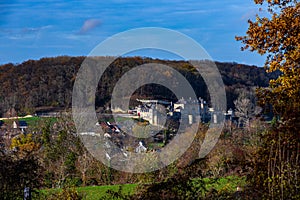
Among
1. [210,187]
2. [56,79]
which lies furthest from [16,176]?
[56,79]

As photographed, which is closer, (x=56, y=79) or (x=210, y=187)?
(x=210, y=187)

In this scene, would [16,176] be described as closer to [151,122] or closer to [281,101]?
[281,101]

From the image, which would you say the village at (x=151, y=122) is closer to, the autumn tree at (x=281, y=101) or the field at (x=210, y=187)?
the field at (x=210, y=187)

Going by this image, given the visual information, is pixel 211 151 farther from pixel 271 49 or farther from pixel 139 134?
pixel 271 49

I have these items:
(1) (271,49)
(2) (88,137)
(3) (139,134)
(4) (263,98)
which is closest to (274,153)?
(4) (263,98)

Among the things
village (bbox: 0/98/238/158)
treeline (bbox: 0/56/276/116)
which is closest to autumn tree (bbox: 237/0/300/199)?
village (bbox: 0/98/238/158)
